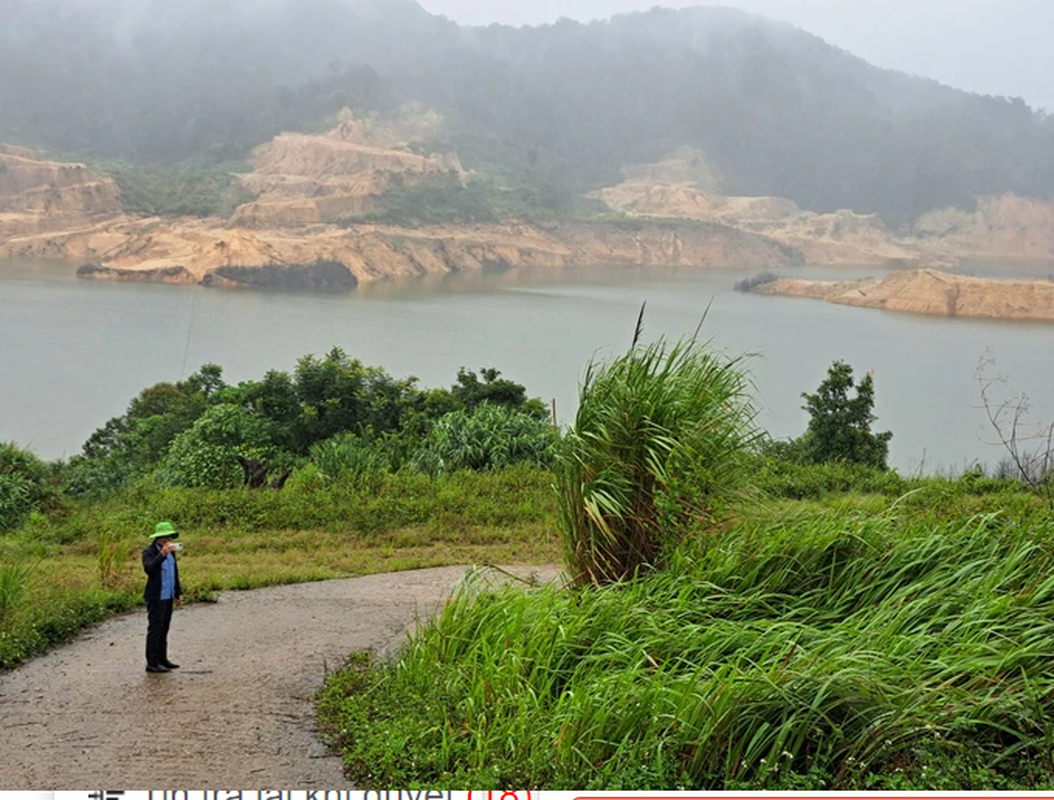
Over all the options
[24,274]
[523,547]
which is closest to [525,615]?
[523,547]

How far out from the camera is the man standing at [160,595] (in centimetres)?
477

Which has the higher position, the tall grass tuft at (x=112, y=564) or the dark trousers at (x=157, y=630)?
the dark trousers at (x=157, y=630)

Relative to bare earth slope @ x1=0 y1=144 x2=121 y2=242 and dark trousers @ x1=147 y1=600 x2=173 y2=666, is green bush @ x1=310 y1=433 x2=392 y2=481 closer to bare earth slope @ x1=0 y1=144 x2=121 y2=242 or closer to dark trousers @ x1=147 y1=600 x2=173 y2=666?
dark trousers @ x1=147 y1=600 x2=173 y2=666

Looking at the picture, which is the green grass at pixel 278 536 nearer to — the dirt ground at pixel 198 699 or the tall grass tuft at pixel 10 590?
the tall grass tuft at pixel 10 590

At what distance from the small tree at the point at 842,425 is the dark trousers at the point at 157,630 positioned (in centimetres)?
1067

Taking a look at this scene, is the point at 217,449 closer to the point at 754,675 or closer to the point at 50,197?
the point at 754,675

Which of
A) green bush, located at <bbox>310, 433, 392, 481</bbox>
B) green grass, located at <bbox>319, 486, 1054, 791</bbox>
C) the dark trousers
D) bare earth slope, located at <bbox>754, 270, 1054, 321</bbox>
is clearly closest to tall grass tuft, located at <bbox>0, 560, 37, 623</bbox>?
the dark trousers

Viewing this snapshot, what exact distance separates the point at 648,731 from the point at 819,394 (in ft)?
39.1

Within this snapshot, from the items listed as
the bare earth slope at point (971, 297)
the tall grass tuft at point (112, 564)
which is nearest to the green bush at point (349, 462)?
the tall grass tuft at point (112, 564)

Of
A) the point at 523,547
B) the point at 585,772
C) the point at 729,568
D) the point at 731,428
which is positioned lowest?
the point at 523,547

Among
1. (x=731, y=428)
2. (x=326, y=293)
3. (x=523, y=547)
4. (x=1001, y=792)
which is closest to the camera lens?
(x=1001, y=792)

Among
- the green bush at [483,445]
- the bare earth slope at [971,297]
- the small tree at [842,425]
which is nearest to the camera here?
the green bush at [483,445]

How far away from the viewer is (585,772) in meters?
3.11

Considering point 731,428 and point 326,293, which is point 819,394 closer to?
point 731,428
